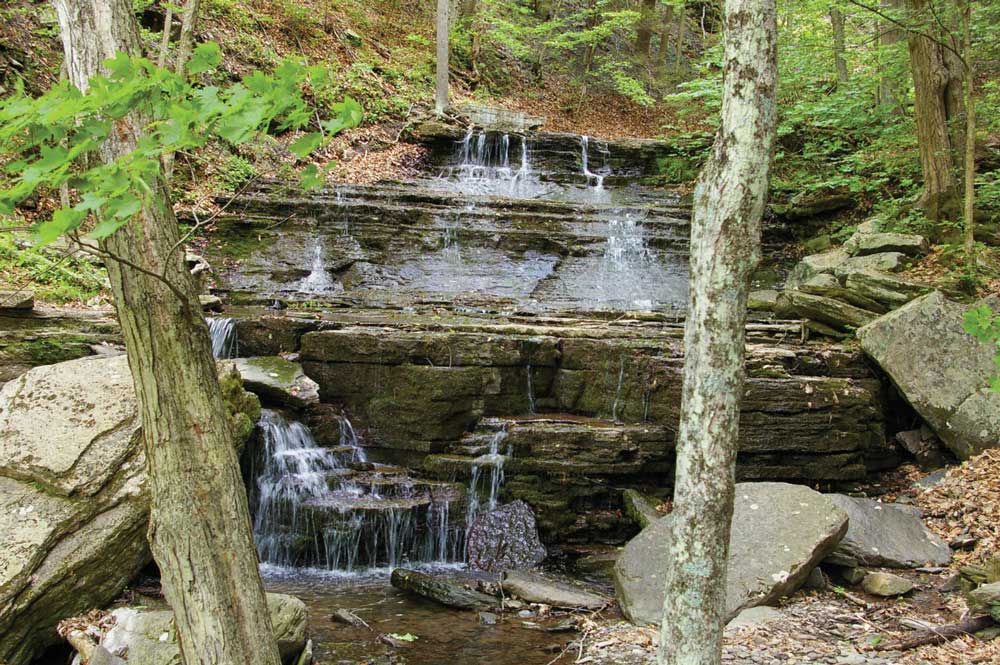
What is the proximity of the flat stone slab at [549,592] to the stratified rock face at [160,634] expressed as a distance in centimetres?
202

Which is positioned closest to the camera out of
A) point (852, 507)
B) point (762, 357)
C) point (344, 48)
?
point (852, 507)

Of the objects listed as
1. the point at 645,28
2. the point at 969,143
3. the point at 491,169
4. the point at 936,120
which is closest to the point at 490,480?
the point at 969,143

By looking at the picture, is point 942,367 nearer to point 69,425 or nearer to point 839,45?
point 69,425

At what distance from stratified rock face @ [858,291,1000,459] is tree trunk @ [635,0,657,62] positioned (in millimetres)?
17453

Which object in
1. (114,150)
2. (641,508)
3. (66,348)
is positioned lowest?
(641,508)

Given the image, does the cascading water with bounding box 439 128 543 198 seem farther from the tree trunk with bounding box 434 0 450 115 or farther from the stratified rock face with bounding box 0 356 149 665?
the stratified rock face with bounding box 0 356 149 665

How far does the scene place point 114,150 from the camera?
3074 millimetres

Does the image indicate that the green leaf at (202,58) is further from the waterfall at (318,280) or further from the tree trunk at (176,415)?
the waterfall at (318,280)

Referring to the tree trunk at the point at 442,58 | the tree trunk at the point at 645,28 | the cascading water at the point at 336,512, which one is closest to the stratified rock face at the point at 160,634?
the cascading water at the point at 336,512

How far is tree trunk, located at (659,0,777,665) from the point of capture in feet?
10.1

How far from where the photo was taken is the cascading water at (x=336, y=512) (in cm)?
679

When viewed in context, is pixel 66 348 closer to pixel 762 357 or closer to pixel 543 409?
pixel 543 409

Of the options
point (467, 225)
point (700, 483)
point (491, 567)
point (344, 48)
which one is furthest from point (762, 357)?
point (344, 48)

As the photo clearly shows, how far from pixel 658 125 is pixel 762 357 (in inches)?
604
